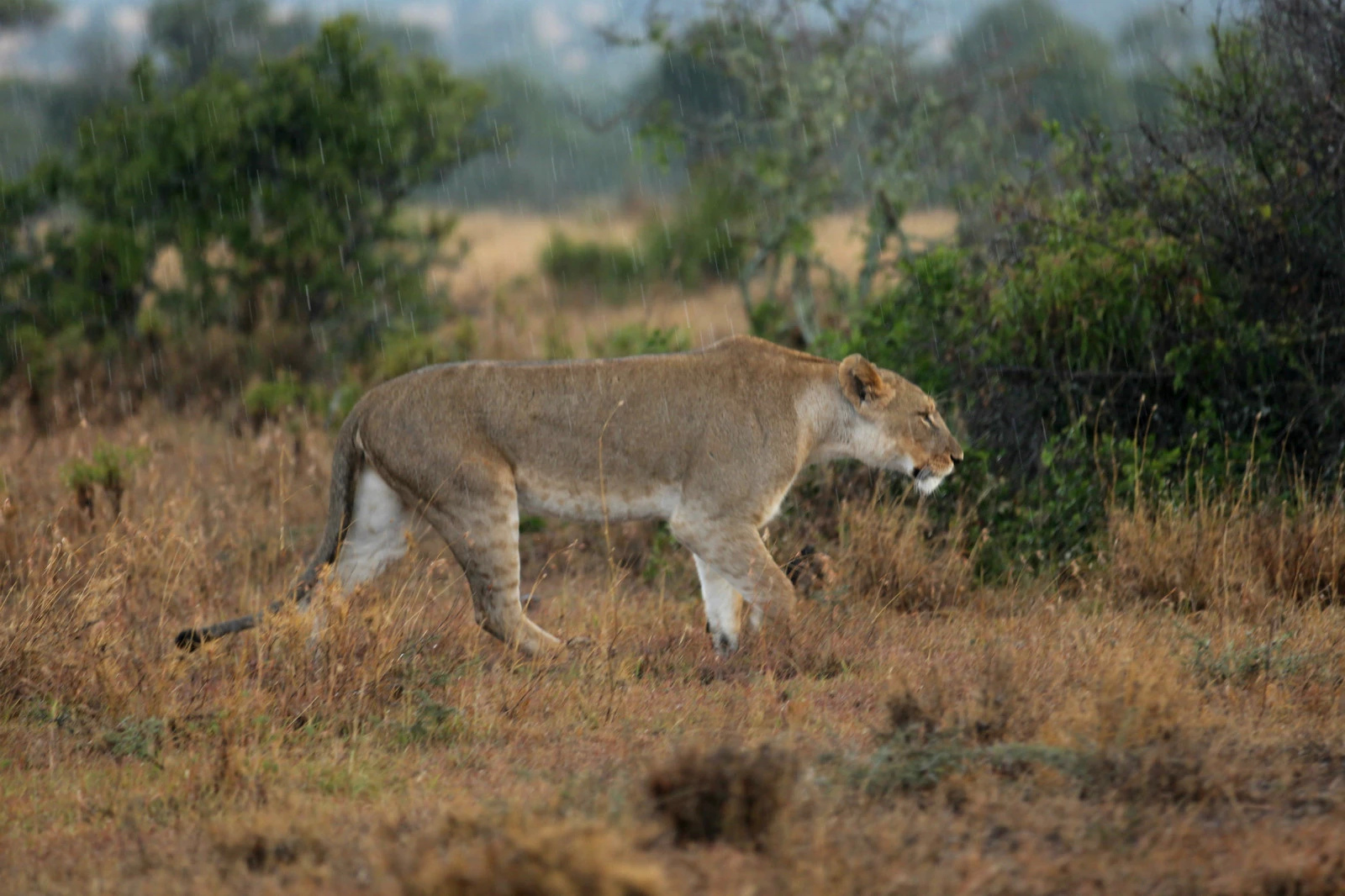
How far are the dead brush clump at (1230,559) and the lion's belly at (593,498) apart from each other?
6.70ft

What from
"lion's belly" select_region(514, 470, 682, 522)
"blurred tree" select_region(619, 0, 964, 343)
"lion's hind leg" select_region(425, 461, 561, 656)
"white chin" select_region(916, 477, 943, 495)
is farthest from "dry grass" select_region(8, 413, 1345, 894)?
"blurred tree" select_region(619, 0, 964, 343)

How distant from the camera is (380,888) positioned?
11.1 feet

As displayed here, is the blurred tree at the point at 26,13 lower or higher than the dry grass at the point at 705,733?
higher

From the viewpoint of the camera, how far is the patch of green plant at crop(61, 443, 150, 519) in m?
8.40

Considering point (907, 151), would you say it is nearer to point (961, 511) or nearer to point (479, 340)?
point (479, 340)

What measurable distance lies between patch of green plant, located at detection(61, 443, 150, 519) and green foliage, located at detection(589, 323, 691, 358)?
286 centimetres

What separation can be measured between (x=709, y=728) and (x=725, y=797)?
1.32 metres

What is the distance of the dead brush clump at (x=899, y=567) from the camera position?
23.5ft

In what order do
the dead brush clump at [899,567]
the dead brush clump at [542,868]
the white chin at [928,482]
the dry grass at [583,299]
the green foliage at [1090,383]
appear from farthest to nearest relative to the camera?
the dry grass at [583,299], the green foliage at [1090,383], the dead brush clump at [899,567], the white chin at [928,482], the dead brush clump at [542,868]

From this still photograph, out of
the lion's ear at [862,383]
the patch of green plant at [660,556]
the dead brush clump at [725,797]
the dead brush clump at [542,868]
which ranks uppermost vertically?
the lion's ear at [862,383]

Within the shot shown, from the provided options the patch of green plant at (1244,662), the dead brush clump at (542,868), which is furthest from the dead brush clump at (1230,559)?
the dead brush clump at (542,868)

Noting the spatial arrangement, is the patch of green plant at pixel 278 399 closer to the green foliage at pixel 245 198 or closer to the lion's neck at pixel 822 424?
the green foliage at pixel 245 198

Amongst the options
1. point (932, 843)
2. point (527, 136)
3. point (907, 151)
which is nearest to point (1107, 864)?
point (932, 843)

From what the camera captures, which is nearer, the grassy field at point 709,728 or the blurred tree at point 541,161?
the grassy field at point 709,728
